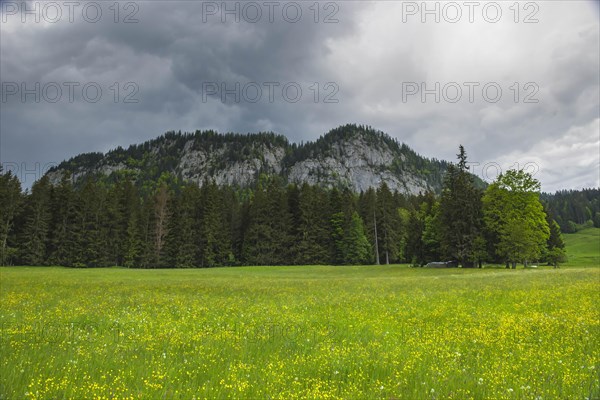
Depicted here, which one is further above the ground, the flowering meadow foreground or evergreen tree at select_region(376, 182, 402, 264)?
evergreen tree at select_region(376, 182, 402, 264)

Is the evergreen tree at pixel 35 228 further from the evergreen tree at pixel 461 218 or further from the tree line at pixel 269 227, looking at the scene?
the evergreen tree at pixel 461 218

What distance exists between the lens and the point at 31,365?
6.24 metres

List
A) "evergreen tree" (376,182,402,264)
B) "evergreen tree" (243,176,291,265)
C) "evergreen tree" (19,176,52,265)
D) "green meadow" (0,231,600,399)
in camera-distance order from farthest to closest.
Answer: "evergreen tree" (376,182,402,264), "evergreen tree" (243,176,291,265), "evergreen tree" (19,176,52,265), "green meadow" (0,231,600,399)

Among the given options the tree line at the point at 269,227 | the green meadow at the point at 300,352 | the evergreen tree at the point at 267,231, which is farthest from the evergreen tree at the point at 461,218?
the green meadow at the point at 300,352

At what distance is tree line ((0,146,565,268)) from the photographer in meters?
56.0

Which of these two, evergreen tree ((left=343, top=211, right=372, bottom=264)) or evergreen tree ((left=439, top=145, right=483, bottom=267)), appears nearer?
evergreen tree ((left=439, top=145, right=483, bottom=267))

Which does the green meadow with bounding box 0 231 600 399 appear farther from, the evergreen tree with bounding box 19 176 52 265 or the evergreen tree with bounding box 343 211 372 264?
the evergreen tree with bounding box 19 176 52 265

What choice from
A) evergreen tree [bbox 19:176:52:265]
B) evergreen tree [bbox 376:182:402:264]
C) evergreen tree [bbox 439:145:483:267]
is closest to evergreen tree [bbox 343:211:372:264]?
evergreen tree [bbox 376:182:402:264]

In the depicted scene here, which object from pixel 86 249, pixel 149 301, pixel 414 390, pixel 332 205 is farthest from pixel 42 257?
pixel 414 390

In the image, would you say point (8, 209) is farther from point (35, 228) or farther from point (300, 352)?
point (300, 352)

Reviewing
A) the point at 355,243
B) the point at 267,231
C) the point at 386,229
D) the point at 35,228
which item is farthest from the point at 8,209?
the point at 386,229

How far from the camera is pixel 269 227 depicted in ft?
266

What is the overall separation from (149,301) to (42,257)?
67297 mm

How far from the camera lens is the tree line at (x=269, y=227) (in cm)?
5600
